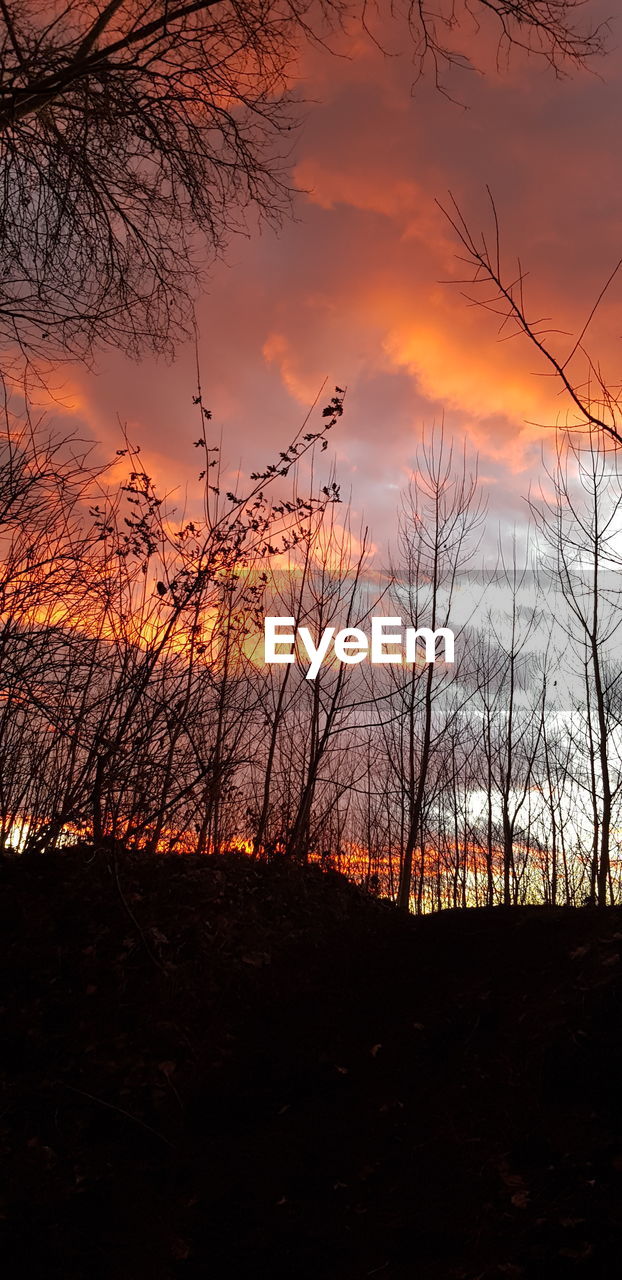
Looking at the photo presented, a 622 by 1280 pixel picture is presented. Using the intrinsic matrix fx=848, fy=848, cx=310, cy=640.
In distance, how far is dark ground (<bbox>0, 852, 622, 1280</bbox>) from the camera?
3297 mm

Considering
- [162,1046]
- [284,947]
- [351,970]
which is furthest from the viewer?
[284,947]

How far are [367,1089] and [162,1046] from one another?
134 centimetres

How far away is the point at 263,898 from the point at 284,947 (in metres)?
0.68

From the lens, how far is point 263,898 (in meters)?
7.11

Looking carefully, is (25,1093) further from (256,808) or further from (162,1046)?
(256,808)

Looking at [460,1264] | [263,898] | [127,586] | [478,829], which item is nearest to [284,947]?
[263,898]

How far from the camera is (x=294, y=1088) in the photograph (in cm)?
460

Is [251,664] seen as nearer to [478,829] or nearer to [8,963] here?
[8,963]

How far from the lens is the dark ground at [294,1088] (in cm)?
330

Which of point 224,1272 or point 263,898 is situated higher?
point 263,898

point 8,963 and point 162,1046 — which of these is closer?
point 162,1046

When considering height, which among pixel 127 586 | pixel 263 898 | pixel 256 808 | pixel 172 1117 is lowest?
pixel 172 1117

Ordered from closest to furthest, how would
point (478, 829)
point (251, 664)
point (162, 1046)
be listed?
point (162, 1046)
point (251, 664)
point (478, 829)

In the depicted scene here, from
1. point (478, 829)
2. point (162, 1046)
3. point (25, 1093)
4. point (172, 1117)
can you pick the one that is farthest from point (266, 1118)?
point (478, 829)
